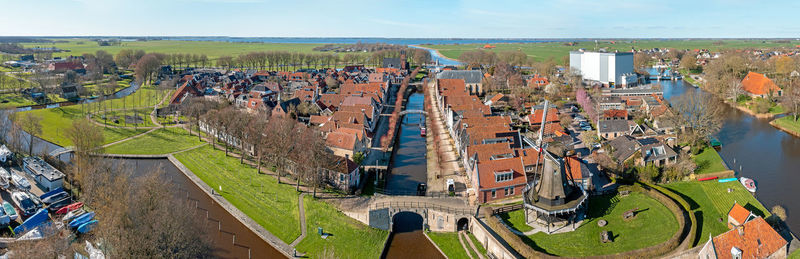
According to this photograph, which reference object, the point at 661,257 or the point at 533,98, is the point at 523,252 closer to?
the point at 661,257

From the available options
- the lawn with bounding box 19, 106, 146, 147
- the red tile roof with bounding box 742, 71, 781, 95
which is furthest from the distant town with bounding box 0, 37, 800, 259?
the red tile roof with bounding box 742, 71, 781, 95

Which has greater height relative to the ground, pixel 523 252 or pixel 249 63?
pixel 249 63

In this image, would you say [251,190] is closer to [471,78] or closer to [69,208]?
[69,208]

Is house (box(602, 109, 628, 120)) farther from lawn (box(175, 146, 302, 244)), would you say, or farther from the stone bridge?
lawn (box(175, 146, 302, 244))

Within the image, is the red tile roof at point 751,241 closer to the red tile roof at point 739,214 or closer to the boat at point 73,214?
the red tile roof at point 739,214

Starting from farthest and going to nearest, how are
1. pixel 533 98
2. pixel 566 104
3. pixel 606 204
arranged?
pixel 533 98
pixel 566 104
pixel 606 204

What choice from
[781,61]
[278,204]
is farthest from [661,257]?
[781,61]

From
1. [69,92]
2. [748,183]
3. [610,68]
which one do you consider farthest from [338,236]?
[610,68]
